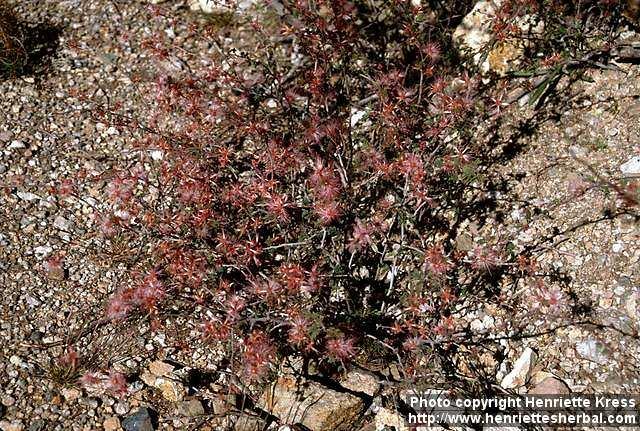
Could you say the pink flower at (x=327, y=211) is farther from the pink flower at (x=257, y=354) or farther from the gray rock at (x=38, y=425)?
the gray rock at (x=38, y=425)

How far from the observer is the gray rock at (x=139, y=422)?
124 inches

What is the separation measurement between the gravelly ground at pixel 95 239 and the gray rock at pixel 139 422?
0.06 meters

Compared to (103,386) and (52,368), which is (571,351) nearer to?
(103,386)

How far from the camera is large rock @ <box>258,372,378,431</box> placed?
318 centimetres

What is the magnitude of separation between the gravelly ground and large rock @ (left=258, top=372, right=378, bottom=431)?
420 mm

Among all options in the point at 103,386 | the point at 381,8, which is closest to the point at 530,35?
the point at 381,8

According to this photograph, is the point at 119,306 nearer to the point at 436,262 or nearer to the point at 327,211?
the point at 327,211

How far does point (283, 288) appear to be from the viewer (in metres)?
3.31

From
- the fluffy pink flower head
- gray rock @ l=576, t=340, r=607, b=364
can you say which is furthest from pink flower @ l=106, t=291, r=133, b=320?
gray rock @ l=576, t=340, r=607, b=364

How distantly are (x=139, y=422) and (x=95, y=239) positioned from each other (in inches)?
44.8

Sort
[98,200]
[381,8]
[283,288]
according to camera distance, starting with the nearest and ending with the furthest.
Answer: [283,288] < [98,200] < [381,8]

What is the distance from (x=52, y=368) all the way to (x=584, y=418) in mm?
2491

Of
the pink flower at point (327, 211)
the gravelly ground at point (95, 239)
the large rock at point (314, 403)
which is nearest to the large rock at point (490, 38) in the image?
the gravelly ground at point (95, 239)

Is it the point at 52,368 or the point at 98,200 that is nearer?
the point at 52,368
